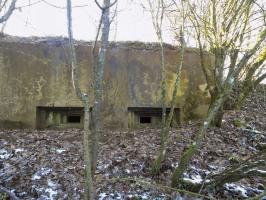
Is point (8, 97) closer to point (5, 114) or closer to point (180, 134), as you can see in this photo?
point (5, 114)

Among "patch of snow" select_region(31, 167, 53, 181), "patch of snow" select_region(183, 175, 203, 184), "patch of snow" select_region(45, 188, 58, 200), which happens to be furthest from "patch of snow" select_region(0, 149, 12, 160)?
"patch of snow" select_region(183, 175, 203, 184)

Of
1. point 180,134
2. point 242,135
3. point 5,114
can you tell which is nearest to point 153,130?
point 180,134

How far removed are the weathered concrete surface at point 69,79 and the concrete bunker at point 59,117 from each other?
22cm

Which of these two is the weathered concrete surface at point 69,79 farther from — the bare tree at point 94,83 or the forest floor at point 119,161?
the bare tree at point 94,83

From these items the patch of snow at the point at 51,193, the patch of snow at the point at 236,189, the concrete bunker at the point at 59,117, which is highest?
the concrete bunker at the point at 59,117

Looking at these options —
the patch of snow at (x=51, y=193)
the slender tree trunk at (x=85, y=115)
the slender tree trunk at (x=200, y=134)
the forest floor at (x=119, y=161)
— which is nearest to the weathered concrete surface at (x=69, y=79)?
the forest floor at (x=119, y=161)

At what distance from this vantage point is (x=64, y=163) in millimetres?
5762

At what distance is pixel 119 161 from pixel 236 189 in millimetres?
1694

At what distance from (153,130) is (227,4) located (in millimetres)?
2749

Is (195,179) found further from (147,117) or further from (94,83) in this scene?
(147,117)

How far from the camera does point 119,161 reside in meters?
5.85

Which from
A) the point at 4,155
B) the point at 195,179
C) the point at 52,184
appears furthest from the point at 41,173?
the point at 195,179

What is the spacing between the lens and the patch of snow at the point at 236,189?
17.4 feet

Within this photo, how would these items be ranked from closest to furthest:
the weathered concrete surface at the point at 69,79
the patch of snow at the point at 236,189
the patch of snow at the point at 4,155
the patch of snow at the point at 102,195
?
the patch of snow at the point at 102,195
the patch of snow at the point at 236,189
the patch of snow at the point at 4,155
the weathered concrete surface at the point at 69,79
